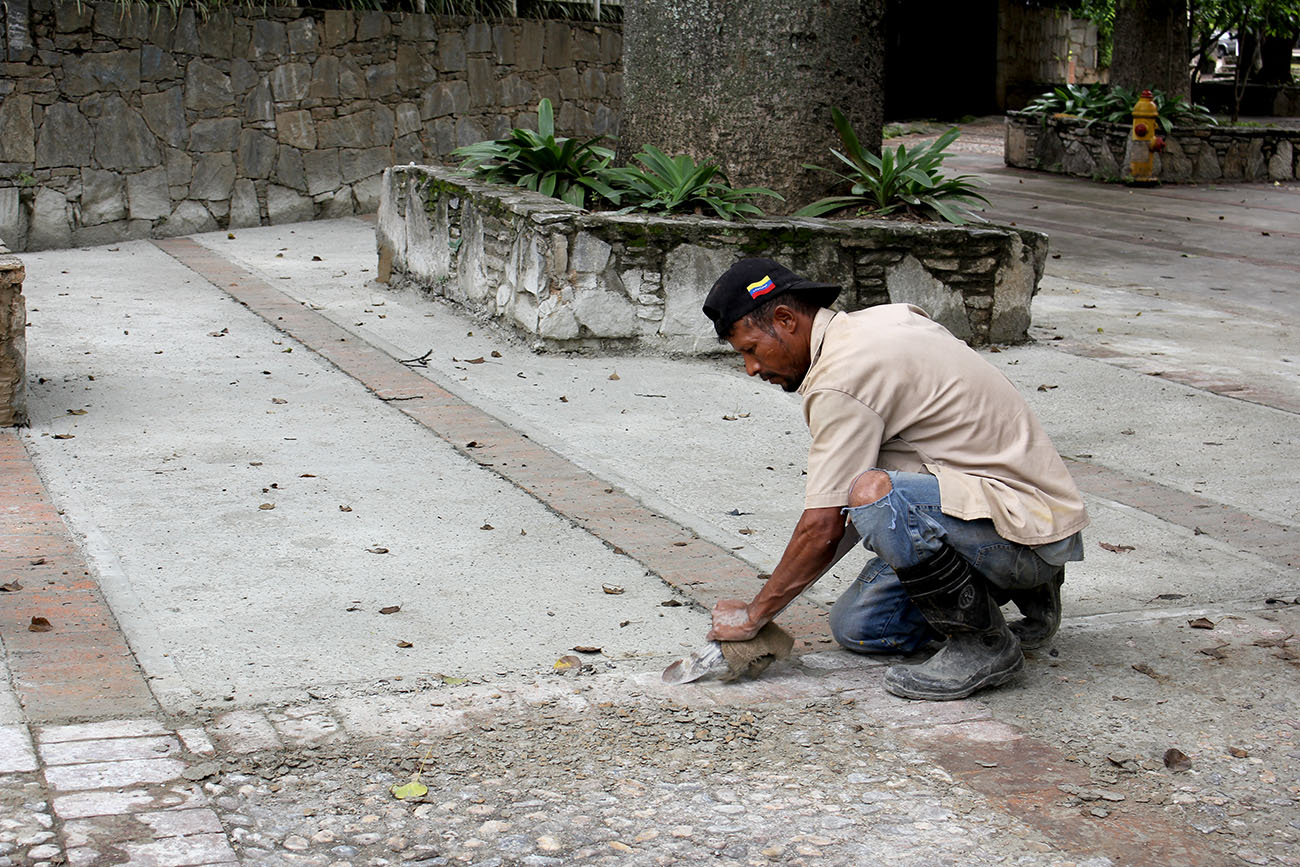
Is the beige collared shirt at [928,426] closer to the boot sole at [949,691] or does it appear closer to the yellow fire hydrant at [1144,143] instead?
the boot sole at [949,691]

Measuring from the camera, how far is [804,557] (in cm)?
348

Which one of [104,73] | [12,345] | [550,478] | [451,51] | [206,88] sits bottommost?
[550,478]

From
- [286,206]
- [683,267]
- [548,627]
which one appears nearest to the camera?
[548,627]

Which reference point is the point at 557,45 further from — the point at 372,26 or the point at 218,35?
the point at 218,35

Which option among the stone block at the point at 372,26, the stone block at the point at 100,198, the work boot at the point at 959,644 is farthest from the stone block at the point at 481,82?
the work boot at the point at 959,644

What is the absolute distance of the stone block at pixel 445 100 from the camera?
13.4 m

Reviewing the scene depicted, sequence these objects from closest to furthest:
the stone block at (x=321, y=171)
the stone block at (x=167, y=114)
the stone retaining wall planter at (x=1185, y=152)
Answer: the stone block at (x=167, y=114) → the stone block at (x=321, y=171) → the stone retaining wall planter at (x=1185, y=152)

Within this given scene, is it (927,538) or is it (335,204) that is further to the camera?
(335,204)

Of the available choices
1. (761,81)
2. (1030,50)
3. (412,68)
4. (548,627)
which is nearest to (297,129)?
(412,68)

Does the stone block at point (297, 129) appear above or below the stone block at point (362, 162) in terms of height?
above

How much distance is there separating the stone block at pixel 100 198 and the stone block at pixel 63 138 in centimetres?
16

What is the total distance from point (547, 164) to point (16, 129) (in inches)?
194

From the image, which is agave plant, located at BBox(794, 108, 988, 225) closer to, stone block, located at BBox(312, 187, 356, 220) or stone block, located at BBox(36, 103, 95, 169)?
stone block, located at BBox(312, 187, 356, 220)

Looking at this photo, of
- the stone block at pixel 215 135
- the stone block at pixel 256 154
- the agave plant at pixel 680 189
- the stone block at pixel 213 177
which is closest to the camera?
the agave plant at pixel 680 189
